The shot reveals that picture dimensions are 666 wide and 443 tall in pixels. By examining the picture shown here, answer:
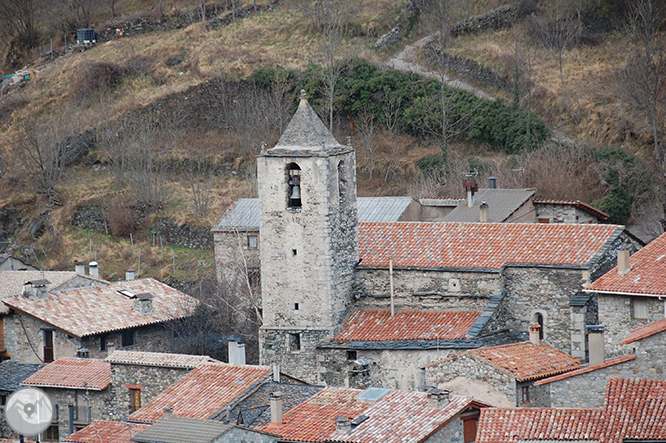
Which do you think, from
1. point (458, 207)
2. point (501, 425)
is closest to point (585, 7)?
point (458, 207)

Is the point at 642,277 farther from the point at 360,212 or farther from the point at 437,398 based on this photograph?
the point at 360,212

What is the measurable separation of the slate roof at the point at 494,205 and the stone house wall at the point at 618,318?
10182 mm

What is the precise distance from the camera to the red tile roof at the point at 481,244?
35.4 m

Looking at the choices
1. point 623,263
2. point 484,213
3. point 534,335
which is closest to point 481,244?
point 484,213

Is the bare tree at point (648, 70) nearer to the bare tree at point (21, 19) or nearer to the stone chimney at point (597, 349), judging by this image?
the stone chimney at point (597, 349)

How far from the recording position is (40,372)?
37844mm

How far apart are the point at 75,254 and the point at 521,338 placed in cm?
2774

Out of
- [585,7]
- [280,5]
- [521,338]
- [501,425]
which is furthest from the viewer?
[280,5]

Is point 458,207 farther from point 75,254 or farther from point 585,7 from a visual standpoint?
point 585,7

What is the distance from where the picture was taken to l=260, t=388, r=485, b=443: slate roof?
26734 millimetres

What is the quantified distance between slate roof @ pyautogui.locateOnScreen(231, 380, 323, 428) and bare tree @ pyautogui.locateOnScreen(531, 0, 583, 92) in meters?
35.4

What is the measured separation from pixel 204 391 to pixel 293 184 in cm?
785

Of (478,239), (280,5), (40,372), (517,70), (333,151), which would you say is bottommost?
(40,372)

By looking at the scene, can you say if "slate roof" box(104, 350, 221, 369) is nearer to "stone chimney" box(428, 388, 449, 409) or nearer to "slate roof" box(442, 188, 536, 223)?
"stone chimney" box(428, 388, 449, 409)
